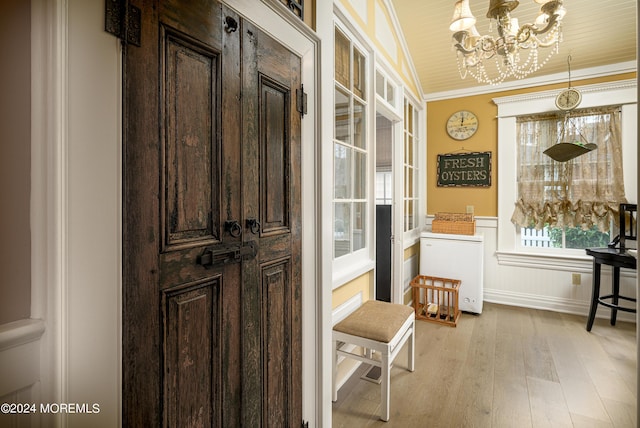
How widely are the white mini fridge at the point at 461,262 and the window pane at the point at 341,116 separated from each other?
6.70 feet

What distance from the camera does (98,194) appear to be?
67 cm

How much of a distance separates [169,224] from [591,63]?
442cm

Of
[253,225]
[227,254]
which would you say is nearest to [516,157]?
[253,225]

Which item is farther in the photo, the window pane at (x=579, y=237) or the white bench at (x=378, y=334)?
the window pane at (x=579, y=237)

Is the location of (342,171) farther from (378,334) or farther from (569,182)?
(569,182)

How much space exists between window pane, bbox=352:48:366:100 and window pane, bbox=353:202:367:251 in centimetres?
87

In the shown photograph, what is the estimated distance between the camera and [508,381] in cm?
224

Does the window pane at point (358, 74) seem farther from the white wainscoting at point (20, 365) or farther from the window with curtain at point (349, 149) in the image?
the white wainscoting at point (20, 365)

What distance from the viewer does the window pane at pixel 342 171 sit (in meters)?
2.11

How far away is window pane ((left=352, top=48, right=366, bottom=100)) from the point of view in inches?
93.1

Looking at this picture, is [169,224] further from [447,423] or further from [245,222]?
[447,423]

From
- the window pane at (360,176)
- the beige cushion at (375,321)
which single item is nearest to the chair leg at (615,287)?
the beige cushion at (375,321)

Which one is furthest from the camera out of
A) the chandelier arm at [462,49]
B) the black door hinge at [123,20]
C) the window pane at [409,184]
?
the window pane at [409,184]

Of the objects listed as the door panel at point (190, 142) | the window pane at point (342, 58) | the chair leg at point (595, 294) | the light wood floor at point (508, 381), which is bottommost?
the light wood floor at point (508, 381)
